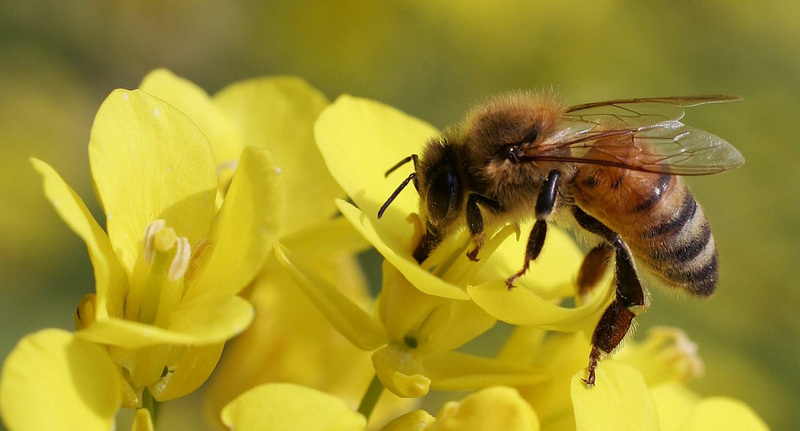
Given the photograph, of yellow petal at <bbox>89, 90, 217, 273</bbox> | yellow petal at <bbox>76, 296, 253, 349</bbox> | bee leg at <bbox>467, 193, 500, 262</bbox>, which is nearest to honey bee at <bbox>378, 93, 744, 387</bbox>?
bee leg at <bbox>467, 193, 500, 262</bbox>

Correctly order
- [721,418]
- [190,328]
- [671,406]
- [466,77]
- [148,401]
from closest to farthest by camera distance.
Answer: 1. [190,328]
2. [148,401]
3. [721,418]
4. [671,406]
5. [466,77]

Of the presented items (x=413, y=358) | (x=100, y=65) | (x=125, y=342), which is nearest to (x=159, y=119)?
(x=125, y=342)

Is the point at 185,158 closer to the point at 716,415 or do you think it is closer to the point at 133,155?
the point at 133,155

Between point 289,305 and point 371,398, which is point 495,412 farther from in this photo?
point 289,305

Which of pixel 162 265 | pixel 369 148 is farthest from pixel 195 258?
pixel 369 148

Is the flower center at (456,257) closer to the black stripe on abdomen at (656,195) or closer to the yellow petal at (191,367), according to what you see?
the black stripe on abdomen at (656,195)
